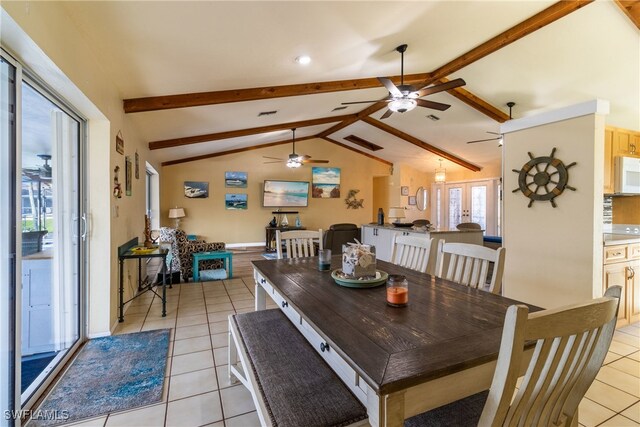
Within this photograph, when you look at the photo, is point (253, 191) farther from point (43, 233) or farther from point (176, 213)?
point (43, 233)

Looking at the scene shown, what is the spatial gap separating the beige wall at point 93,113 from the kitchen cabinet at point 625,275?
4.26 m

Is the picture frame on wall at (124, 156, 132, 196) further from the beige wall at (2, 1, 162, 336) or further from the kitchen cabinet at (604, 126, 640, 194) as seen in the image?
the kitchen cabinet at (604, 126, 640, 194)

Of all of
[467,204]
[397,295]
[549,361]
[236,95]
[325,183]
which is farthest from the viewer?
[325,183]

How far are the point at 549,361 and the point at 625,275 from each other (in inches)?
119

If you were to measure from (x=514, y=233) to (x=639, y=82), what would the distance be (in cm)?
249

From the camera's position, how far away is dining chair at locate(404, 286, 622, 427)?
2.33 ft

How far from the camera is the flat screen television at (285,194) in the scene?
8.43 meters

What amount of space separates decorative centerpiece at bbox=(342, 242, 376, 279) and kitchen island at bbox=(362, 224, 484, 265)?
2155 mm

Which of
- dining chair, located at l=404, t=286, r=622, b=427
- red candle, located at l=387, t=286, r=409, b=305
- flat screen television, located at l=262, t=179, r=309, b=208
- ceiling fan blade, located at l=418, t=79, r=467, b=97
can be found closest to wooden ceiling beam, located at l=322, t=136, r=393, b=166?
flat screen television, located at l=262, t=179, r=309, b=208

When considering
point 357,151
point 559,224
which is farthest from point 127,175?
point 357,151

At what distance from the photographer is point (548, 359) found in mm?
815

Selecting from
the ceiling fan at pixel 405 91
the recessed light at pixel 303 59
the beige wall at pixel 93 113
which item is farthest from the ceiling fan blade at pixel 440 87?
the beige wall at pixel 93 113

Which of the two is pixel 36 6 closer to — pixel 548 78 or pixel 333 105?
pixel 333 105

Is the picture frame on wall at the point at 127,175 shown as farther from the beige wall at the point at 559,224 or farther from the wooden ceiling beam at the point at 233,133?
the beige wall at the point at 559,224
